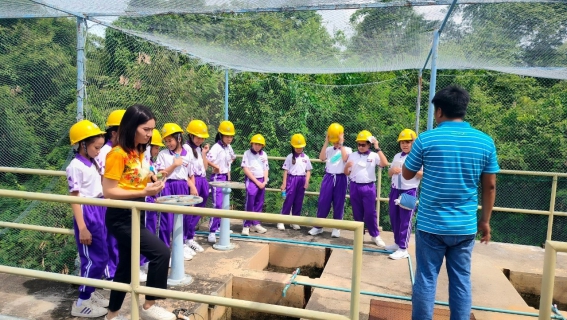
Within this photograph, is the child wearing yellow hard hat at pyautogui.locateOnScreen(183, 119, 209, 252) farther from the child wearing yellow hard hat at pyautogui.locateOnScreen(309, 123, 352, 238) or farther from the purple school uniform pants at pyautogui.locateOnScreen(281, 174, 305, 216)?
the child wearing yellow hard hat at pyautogui.locateOnScreen(309, 123, 352, 238)

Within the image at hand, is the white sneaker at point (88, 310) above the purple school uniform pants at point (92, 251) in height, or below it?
below

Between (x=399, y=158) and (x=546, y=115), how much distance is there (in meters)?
6.46

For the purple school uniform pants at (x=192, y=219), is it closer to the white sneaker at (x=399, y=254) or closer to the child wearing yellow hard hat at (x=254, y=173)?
the child wearing yellow hard hat at (x=254, y=173)

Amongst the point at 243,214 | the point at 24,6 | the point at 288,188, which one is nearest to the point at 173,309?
the point at 243,214

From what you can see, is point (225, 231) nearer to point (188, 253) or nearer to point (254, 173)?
point (188, 253)

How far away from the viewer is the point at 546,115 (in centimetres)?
956

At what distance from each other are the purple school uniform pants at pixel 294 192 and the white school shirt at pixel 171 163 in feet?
5.77

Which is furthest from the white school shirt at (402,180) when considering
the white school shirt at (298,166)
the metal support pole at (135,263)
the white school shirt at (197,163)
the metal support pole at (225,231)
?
the metal support pole at (135,263)

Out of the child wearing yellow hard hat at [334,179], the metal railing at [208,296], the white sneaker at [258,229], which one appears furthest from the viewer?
the white sneaker at [258,229]

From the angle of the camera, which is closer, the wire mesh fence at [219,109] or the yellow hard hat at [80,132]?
the yellow hard hat at [80,132]

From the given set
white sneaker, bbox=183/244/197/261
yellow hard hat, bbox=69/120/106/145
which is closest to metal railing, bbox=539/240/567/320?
yellow hard hat, bbox=69/120/106/145

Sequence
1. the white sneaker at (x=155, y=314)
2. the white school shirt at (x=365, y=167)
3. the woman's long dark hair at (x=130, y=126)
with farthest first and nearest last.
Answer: the white school shirt at (x=365, y=167), the white sneaker at (x=155, y=314), the woman's long dark hair at (x=130, y=126)

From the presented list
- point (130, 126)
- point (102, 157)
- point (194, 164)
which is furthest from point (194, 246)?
point (130, 126)

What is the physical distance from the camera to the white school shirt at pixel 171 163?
15.0 ft
